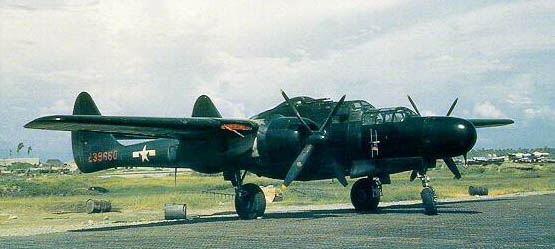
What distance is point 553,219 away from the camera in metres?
22.2

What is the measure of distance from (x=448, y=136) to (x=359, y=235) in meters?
6.70

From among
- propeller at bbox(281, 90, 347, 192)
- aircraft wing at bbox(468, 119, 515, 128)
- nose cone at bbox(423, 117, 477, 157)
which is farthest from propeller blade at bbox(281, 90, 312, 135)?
aircraft wing at bbox(468, 119, 515, 128)

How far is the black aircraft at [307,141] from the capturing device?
78.4 feet

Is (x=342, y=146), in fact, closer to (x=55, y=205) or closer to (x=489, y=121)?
(x=489, y=121)

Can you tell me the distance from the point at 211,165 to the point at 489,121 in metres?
15.8

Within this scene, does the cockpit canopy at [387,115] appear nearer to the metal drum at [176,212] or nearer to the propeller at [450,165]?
the propeller at [450,165]

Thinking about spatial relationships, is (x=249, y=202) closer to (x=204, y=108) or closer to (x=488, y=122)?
(x=204, y=108)

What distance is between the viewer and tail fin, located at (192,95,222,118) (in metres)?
31.7

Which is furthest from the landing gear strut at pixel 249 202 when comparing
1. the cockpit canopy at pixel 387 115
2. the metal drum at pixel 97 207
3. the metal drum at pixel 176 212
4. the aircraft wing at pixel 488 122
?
the metal drum at pixel 97 207

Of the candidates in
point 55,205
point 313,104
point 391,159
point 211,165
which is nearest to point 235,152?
point 211,165

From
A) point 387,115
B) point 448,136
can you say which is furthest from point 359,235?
point 387,115

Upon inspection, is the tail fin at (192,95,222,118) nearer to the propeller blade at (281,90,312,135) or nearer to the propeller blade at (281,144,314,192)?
the propeller blade at (281,90,312,135)

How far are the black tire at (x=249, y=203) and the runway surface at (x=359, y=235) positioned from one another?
3.30 meters

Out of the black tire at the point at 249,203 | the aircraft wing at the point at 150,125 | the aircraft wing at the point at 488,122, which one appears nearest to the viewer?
the aircraft wing at the point at 150,125
